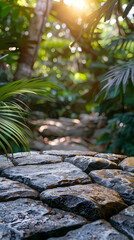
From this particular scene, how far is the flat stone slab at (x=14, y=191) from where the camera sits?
112 centimetres

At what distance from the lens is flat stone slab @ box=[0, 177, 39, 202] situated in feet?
3.68

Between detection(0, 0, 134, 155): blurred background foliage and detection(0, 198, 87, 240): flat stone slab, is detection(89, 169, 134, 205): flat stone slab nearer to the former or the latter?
detection(0, 198, 87, 240): flat stone slab

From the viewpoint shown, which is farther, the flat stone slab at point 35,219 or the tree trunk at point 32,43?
the tree trunk at point 32,43

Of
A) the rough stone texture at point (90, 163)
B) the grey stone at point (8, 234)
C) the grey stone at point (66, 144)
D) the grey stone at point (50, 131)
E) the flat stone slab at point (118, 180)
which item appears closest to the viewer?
the grey stone at point (8, 234)

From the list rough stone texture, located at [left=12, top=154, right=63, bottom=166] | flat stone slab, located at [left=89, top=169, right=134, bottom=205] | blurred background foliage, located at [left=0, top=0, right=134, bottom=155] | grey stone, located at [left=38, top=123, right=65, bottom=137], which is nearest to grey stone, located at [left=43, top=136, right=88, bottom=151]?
grey stone, located at [left=38, top=123, right=65, bottom=137]

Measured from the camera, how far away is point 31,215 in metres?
0.98

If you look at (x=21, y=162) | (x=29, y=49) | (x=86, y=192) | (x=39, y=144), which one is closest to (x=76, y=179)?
(x=86, y=192)

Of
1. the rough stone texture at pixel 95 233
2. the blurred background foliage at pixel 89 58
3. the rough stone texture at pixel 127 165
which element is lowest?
the rough stone texture at pixel 95 233

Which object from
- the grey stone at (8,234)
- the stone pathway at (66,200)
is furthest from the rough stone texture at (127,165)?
the grey stone at (8,234)

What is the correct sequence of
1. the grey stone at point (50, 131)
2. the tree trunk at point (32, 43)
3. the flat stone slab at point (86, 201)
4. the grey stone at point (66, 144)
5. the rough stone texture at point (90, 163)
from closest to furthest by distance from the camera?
the flat stone slab at point (86, 201)
the rough stone texture at point (90, 163)
the tree trunk at point (32, 43)
the grey stone at point (66, 144)
the grey stone at point (50, 131)

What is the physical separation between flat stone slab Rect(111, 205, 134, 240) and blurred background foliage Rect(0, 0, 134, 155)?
115 cm

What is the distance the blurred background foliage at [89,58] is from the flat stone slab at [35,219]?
42.4 inches

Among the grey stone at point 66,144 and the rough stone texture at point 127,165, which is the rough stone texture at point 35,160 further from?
the grey stone at point 66,144

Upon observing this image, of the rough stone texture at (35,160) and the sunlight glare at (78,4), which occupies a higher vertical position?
the sunlight glare at (78,4)
